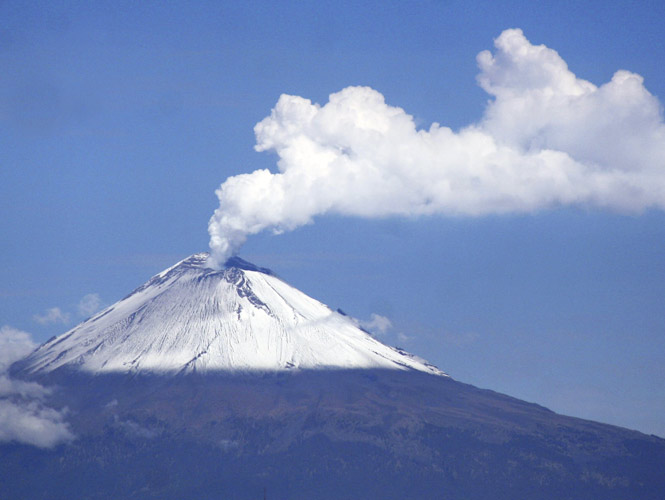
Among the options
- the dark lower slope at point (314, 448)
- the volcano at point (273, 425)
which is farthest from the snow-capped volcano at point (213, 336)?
the dark lower slope at point (314, 448)

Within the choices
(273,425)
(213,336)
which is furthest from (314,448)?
(213,336)

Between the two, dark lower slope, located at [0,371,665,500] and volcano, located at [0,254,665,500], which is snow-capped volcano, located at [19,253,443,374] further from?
dark lower slope, located at [0,371,665,500]

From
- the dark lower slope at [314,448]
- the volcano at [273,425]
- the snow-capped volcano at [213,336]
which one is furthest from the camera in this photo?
the snow-capped volcano at [213,336]

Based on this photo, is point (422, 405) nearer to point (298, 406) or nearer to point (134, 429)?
point (298, 406)

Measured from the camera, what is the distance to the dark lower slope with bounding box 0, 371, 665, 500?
153750 mm

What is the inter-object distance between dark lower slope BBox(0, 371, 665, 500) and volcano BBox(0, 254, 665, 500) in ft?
0.77

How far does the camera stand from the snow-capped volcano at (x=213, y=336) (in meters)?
181

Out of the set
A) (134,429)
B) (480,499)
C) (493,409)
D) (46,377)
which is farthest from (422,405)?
(46,377)

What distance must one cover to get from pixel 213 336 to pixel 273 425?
2552cm

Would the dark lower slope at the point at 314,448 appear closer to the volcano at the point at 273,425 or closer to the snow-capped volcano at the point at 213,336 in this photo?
the volcano at the point at 273,425

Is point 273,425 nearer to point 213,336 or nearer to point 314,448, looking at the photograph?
point 314,448

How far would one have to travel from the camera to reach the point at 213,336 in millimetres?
185875

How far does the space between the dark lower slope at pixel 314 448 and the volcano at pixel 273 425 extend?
0.77 feet

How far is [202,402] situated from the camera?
169 meters
